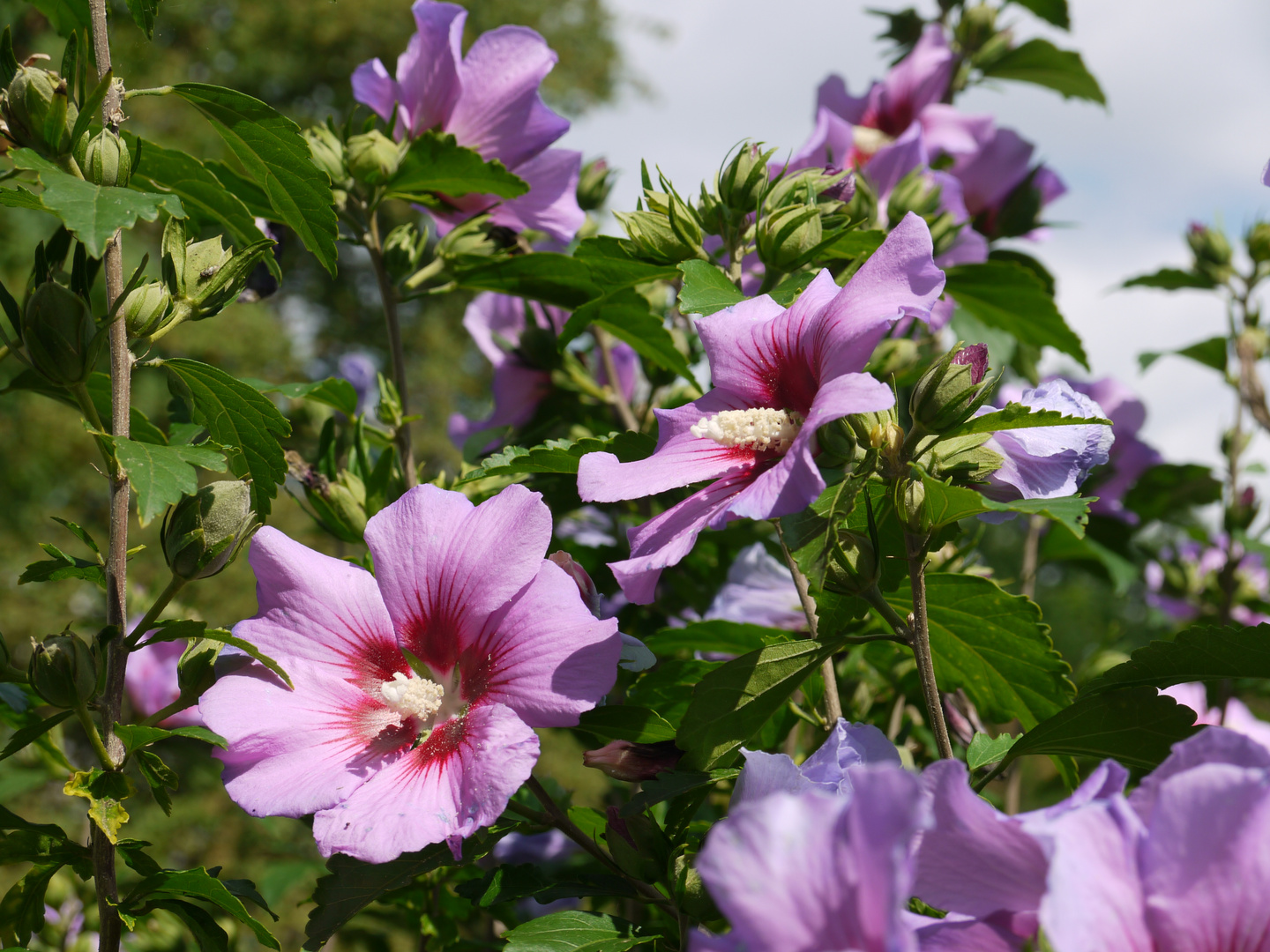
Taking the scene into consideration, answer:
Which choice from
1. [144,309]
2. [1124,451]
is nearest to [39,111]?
[144,309]

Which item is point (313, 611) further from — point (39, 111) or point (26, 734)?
point (39, 111)

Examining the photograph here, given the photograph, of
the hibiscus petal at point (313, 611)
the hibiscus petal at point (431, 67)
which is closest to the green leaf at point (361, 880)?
the hibiscus petal at point (313, 611)

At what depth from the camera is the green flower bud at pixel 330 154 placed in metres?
1.14

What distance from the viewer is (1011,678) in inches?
34.7

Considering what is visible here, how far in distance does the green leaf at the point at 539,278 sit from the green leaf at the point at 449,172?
0.25 ft

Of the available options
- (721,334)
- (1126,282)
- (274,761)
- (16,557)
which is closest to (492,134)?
(721,334)

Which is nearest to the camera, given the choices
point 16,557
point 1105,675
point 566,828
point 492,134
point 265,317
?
point 1105,675

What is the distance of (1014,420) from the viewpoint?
2.23ft

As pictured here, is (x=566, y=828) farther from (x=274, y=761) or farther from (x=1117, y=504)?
(x=1117, y=504)

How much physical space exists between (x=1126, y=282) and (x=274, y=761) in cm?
190

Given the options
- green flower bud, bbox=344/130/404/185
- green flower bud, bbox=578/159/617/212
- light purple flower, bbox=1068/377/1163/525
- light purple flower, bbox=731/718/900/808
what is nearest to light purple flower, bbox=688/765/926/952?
light purple flower, bbox=731/718/900/808

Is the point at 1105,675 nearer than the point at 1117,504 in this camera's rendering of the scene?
Yes

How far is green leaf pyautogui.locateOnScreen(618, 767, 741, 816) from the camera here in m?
0.72

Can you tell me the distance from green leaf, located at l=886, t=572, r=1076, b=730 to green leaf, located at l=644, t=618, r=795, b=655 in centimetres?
18
